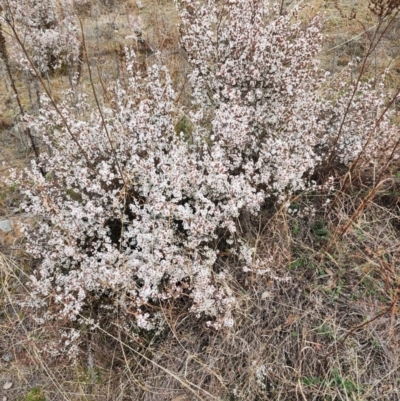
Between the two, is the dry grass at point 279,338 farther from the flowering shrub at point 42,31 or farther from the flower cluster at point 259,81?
the flowering shrub at point 42,31

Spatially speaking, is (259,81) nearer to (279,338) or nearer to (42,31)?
(279,338)

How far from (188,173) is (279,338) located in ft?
3.73

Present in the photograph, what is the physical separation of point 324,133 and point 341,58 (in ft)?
5.58

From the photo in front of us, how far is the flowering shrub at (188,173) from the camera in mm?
2326

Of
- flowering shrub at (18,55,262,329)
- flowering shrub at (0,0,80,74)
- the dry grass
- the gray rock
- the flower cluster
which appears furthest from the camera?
flowering shrub at (0,0,80,74)

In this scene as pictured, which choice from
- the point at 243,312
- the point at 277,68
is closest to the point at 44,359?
the point at 243,312

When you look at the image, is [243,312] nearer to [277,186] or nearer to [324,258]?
[324,258]

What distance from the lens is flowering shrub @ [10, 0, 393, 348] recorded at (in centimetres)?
233

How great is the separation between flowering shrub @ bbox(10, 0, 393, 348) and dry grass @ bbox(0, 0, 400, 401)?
0.18 metres

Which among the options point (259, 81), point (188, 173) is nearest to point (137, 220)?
point (188, 173)

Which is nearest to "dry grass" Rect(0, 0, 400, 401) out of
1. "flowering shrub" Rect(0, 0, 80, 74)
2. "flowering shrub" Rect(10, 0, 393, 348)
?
"flowering shrub" Rect(10, 0, 393, 348)

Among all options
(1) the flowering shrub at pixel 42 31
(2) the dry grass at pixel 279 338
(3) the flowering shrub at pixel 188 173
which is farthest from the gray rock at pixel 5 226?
(1) the flowering shrub at pixel 42 31

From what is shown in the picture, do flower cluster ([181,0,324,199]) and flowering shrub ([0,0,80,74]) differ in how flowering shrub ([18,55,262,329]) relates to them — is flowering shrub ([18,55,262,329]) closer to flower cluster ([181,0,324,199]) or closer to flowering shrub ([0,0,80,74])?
flower cluster ([181,0,324,199])

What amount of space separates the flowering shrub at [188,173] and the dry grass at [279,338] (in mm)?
176
